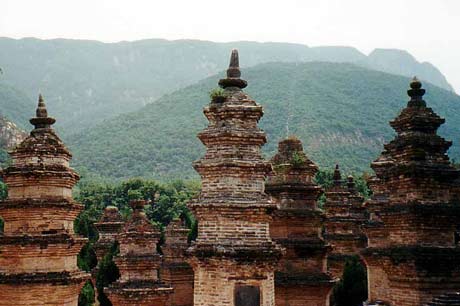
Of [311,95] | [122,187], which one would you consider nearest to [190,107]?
[311,95]

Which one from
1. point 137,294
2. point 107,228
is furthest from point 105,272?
point 137,294

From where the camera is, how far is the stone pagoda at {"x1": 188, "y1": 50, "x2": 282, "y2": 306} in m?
15.5

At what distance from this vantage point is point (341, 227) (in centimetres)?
3081

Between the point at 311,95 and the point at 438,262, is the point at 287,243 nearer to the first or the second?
the point at 438,262

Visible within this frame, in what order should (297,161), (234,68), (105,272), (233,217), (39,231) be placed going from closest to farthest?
(233,217), (234,68), (39,231), (297,161), (105,272)

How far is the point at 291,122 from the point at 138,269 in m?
89.8

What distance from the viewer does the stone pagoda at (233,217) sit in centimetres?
1552

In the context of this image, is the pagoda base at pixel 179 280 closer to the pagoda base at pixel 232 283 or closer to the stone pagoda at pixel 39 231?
the stone pagoda at pixel 39 231

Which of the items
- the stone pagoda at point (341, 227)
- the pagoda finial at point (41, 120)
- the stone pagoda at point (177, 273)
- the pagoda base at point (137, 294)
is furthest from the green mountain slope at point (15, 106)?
the pagoda finial at point (41, 120)

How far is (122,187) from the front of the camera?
76875 mm

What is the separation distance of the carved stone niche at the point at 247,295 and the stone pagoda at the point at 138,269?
7.63 meters

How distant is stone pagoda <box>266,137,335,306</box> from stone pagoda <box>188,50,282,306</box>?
6.26m

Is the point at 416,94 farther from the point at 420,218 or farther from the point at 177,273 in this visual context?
the point at 177,273

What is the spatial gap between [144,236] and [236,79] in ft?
26.8
